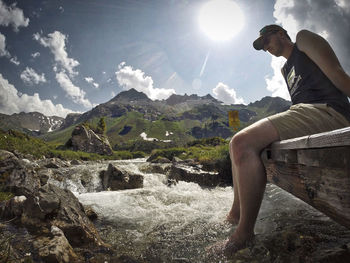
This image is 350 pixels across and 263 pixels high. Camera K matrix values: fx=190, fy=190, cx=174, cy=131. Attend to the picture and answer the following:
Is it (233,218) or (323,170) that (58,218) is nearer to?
(233,218)

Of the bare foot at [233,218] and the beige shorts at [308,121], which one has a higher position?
the beige shorts at [308,121]

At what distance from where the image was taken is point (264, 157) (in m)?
2.51

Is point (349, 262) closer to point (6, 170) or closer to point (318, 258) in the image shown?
point (318, 258)

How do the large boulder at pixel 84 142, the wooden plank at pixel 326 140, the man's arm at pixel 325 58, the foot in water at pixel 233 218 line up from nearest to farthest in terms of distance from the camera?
the wooden plank at pixel 326 140 → the man's arm at pixel 325 58 → the foot in water at pixel 233 218 → the large boulder at pixel 84 142

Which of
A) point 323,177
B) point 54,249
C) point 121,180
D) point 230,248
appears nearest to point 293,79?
point 323,177

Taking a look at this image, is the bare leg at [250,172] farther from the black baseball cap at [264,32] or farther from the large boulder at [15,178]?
the large boulder at [15,178]

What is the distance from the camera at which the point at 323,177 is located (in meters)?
1.43

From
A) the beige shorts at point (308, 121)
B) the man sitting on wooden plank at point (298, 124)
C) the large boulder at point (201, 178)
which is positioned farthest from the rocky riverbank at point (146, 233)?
the large boulder at point (201, 178)

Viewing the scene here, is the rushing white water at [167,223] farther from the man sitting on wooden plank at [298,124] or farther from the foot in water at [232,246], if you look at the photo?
the man sitting on wooden plank at [298,124]

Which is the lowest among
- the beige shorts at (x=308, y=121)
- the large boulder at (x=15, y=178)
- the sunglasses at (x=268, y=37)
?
the large boulder at (x=15, y=178)

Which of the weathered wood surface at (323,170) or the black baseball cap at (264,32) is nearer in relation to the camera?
the weathered wood surface at (323,170)

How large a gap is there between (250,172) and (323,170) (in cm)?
81

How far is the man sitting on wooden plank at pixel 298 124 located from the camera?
83.1 inches

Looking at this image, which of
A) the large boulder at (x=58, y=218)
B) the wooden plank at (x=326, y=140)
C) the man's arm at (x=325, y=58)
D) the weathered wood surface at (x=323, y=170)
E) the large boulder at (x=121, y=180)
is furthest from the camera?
the large boulder at (x=121, y=180)
